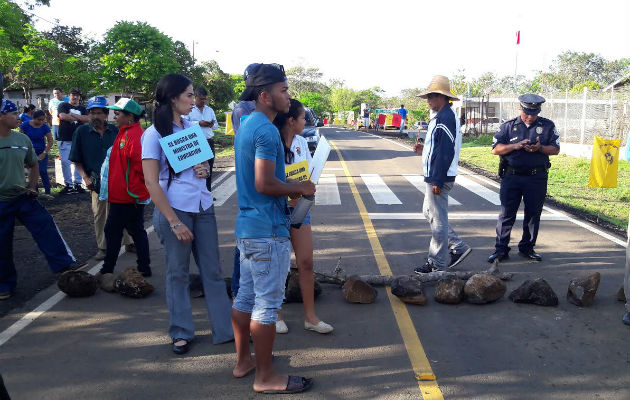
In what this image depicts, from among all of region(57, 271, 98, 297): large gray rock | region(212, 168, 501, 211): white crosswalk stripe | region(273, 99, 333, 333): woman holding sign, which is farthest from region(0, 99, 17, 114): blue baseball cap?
region(212, 168, 501, 211): white crosswalk stripe

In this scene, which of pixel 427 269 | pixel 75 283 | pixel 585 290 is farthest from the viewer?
pixel 427 269

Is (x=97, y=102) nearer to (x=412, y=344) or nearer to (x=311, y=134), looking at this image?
(x=412, y=344)

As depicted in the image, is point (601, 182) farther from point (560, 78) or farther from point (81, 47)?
point (560, 78)

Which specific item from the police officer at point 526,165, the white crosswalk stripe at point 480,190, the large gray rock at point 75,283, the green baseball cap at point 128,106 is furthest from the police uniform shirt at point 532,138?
the large gray rock at point 75,283

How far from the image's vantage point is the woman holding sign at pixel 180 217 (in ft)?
12.5

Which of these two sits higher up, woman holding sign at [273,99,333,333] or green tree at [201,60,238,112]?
green tree at [201,60,238,112]

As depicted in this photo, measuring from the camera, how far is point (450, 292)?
4992 millimetres

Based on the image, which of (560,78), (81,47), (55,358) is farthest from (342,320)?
(560,78)

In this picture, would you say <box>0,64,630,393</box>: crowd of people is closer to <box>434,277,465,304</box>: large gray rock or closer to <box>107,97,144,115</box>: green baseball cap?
<box>107,97,144,115</box>: green baseball cap

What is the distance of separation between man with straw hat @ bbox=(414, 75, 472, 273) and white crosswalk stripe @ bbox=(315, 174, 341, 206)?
464 cm

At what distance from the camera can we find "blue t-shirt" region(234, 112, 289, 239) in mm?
3148

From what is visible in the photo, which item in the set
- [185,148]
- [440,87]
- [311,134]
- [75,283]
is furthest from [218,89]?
[185,148]

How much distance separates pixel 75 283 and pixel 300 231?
245cm

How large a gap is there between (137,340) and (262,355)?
4.82 feet
